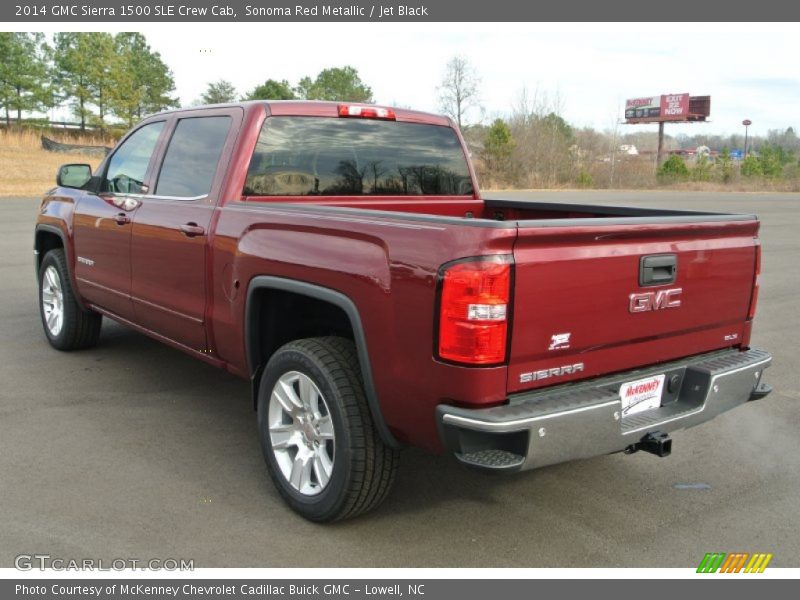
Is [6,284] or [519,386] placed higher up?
[519,386]

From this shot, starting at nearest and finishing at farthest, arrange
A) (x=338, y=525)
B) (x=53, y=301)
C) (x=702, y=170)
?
(x=338, y=525)
(x=53, y=301)
(x=702, y=170)

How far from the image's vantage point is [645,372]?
10.9 feet

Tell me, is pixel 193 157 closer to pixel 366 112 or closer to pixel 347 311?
pixel 366 112

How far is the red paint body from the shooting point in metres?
2.86

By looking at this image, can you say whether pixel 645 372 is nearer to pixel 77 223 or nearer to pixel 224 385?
pixel 224 385

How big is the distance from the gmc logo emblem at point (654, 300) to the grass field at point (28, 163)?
1094 inches

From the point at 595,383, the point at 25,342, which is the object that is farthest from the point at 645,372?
the point at 25,342

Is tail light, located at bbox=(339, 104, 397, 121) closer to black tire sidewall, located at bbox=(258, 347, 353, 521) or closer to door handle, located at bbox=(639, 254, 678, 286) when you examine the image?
black tire sidewall, located at bbox=(258, 347, 353, 521)

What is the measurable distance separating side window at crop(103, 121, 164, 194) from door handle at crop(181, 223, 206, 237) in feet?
2.87

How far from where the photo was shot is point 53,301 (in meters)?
6.40

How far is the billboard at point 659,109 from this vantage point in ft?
302

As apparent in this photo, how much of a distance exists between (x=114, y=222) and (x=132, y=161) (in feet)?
1.54

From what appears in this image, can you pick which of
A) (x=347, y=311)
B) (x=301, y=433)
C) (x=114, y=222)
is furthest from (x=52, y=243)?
(x=347, y=311)

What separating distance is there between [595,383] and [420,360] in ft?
2.54
